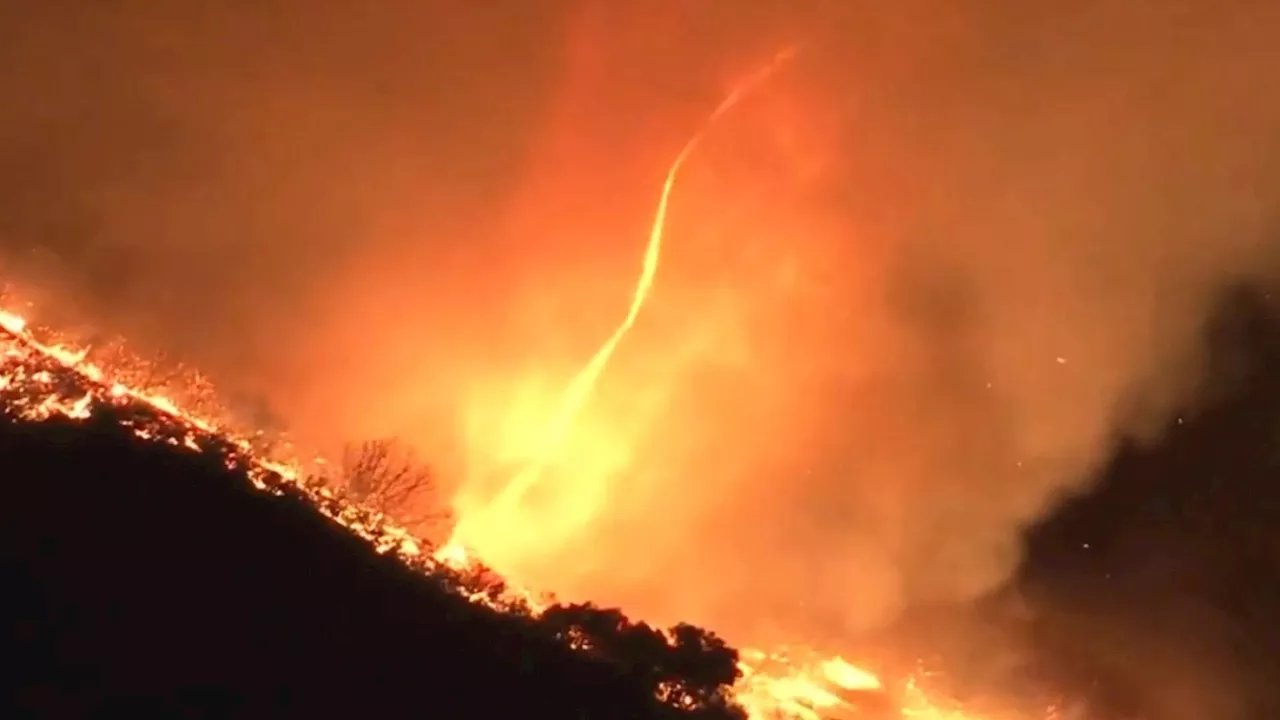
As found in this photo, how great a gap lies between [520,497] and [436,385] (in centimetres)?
523

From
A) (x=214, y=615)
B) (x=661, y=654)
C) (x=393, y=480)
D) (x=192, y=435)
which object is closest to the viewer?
(x=214, y=615)

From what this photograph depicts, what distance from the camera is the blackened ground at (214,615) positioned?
16.6 metres

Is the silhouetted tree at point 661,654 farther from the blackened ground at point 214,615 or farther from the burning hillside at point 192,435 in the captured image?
the blackened ground at point 214,615

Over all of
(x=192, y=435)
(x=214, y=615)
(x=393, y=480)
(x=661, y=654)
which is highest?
(x=393, y=480)

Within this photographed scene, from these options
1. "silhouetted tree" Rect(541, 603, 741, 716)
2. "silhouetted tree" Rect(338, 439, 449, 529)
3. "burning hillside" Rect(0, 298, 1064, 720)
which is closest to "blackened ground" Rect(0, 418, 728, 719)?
"burning hillside" Rect(0, 298, 1064, 720)

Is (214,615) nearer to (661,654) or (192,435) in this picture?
(192,435)

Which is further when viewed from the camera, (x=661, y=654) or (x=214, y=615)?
(x=661, y=654)

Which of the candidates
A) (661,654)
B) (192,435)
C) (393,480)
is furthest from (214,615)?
(393,480)

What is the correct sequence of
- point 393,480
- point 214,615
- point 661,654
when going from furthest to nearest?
point 393,480 < point 661,654 < point 214,615

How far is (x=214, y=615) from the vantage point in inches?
707

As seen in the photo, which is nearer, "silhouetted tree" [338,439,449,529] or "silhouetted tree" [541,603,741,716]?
"silhouetted tree" [541,603,741,716]

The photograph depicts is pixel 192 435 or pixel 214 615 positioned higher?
pixel 192 435

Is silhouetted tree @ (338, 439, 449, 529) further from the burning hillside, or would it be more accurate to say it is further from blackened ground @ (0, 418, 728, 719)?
blackened ground @ (0, 418, 728, 719)

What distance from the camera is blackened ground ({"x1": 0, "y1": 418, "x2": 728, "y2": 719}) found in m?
16.6
